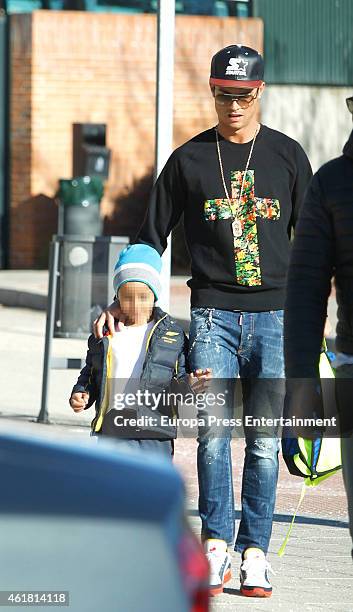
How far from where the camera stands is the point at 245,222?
545 centimetres

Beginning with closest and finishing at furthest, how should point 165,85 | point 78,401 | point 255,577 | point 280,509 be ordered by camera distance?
point 78,401 → point 255,577 → point 280,509 → point 165,85

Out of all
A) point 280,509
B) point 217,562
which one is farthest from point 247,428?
point 280,509

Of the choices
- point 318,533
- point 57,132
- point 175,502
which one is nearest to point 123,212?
point 57,132

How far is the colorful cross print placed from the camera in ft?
17.8

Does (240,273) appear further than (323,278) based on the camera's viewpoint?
Yes

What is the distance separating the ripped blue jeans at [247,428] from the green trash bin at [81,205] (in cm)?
1544

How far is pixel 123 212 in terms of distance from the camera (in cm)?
2289

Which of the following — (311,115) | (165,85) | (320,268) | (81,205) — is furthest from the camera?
(311,115)

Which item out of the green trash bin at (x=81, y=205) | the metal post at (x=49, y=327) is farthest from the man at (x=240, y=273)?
the green trash bin at (x=81, y=205)

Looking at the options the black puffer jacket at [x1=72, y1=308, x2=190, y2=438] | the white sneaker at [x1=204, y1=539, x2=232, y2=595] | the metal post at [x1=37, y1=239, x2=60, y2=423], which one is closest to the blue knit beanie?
the black puffer jacket at [x1=72, y1=308, x2=190, y2=438]

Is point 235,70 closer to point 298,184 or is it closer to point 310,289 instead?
point 298,184

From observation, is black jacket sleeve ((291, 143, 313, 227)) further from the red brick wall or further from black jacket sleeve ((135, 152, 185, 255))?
the red brick wall

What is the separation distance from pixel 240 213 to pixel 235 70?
55cm

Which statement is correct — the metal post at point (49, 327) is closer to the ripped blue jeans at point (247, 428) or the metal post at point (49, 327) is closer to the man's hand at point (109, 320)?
the ripped blue jeans at point (247, 428)
